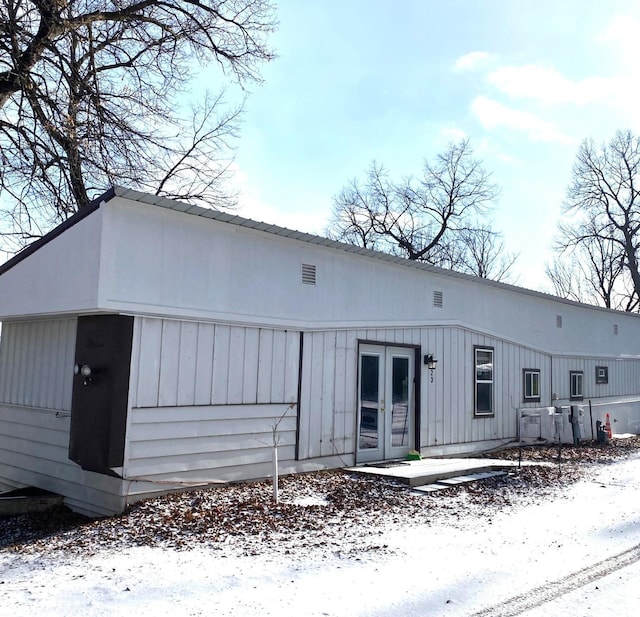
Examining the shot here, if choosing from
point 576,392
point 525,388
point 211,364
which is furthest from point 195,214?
point 576,392

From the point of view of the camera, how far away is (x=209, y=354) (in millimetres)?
8055

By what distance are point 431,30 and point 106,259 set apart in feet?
23.4

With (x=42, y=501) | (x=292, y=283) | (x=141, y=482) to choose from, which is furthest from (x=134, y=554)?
(x=292, y=283)

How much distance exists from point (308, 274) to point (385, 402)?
2833 millimetres

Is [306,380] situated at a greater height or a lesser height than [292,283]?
lesser

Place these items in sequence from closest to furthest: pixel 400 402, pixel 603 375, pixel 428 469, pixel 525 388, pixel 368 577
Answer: pixel 368 577
pixel 428 469
pixel 400 402
pixel 525 388
pixel 603 375

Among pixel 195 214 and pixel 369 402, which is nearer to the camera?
pixel 195 214

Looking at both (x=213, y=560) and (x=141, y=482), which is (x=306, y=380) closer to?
(x=141, y=482)

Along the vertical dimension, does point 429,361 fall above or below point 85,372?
above

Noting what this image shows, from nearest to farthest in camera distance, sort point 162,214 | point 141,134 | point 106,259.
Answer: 1. point 106,259
2. point 162,214
3. point 141,134

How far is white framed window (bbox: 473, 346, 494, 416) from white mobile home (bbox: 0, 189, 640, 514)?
4.4 inches

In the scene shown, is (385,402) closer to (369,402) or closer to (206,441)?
(369,402)

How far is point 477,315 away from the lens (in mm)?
13008

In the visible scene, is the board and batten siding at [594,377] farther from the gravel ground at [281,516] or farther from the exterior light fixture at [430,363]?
the gravel ground at [281,516]
